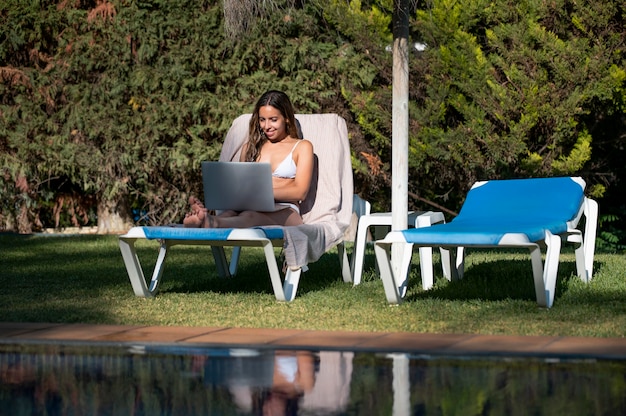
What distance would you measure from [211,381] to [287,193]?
3.53 m

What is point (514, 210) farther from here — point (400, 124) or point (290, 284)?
point (290, 284)

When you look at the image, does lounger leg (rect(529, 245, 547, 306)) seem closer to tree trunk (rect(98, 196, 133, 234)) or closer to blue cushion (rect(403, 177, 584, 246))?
blue cushion (rect(403, 177, 584, 246))

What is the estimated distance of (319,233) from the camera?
21.7 ft

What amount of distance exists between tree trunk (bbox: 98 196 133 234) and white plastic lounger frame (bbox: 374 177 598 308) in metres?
7.86

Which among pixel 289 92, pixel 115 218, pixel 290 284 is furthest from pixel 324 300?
pixel 115 218

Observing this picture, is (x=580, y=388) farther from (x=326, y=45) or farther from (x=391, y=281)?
(x=326, y=45)

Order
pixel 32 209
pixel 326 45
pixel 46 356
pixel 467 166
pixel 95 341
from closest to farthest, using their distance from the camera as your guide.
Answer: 1. pixel 46 356
2. pixel 95 341
3. pixel 467 166
4. pixel 326 45
5. pixel 32 209

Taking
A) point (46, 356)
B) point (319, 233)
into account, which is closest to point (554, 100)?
point (319, 233)

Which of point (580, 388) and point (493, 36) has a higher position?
point (493, 36)

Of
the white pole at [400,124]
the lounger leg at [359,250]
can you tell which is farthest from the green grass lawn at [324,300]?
the white pole at [400,124]

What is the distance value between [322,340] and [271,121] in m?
2.87

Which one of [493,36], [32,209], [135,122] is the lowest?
[32,209]

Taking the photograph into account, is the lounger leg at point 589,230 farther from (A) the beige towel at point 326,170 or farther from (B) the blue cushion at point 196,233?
(B) the blue cushion at point 196,233

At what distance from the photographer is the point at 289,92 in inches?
511
